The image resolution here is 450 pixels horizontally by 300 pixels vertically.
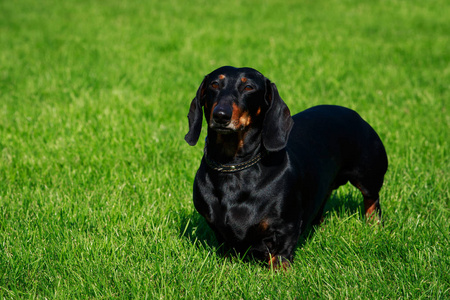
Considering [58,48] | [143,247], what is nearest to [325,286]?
[143,247]

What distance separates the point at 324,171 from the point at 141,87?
4335mm

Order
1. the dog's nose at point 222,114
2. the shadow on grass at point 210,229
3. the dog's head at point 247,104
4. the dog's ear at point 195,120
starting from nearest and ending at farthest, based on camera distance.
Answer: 1. the dog's nose at point 222,114
2. the dog's head at point 247,104
3. the dog's ear at point 195,120
4. the shadow on grass at point 210,229

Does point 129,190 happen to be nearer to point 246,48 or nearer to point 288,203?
point 288,203

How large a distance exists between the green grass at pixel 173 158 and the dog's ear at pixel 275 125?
2.52ft

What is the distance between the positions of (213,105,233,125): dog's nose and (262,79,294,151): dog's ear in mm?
334

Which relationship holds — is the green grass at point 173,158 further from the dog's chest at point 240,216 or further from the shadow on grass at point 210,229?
the dog's chest at point 240,216

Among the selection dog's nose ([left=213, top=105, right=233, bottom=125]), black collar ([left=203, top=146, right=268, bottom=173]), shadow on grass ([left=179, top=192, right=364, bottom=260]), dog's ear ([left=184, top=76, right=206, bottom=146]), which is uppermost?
dog's nose ([left=213, top=105, right=233, bottom=125])

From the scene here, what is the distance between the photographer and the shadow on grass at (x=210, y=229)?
11.7 ft

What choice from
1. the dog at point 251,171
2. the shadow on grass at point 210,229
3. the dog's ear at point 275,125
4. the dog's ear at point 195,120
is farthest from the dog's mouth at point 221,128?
the shadow on grass at point 210,229

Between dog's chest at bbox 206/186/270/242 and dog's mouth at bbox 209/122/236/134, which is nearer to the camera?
dog's mouth at bbox 209/122/236/134

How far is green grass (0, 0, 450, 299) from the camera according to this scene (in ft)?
9.92

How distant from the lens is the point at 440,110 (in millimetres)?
6562

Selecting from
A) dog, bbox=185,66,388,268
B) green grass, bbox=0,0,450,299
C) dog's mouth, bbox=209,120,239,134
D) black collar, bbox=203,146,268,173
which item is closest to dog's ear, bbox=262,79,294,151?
dog, bbox=185,66,388,268

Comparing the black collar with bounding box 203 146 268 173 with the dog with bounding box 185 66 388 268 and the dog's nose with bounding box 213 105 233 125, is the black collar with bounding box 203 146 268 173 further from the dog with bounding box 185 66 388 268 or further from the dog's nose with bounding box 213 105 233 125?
the dog's nose with bounding box 213 105 233 125
